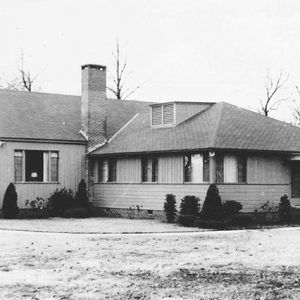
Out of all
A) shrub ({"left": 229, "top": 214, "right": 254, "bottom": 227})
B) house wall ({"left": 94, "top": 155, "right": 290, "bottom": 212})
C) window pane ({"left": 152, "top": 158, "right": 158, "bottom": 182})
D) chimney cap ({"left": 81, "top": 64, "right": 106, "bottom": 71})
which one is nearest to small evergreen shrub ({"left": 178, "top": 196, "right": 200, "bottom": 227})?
house wall ({"left": 94, "top": 155, "right": 290, "bottom": 212})

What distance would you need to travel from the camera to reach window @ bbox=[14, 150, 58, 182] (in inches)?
1259

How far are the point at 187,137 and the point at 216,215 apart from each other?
508 cm

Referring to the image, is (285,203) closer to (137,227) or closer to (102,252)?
(137,227)

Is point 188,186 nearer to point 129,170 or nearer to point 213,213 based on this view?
point 213,213

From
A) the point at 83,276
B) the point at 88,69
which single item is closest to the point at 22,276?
the point at 83,276

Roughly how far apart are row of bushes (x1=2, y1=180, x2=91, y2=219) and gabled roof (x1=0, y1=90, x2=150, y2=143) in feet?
8.69

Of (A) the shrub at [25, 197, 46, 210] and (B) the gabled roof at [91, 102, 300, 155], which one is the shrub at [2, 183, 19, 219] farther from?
(B) the gabled roof at [91, 102, 300, 155]

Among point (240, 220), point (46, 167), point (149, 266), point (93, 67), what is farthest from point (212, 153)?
point (149, 266)

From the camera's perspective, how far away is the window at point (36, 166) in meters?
32.0

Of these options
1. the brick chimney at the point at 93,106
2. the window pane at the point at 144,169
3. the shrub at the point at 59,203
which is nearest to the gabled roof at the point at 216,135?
the window pane at the point at 144,169

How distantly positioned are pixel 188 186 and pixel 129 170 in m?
4.41

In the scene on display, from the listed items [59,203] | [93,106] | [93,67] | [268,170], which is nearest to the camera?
[268,170]

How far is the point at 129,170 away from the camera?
32.0 meters

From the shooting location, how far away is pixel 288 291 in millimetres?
11305
